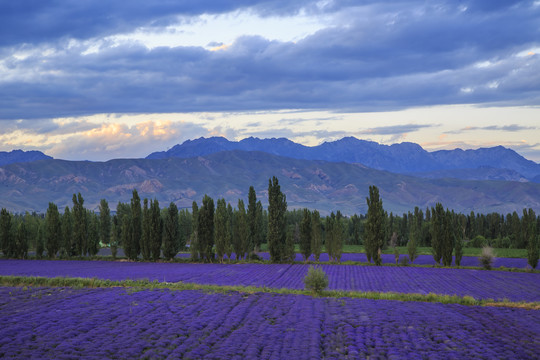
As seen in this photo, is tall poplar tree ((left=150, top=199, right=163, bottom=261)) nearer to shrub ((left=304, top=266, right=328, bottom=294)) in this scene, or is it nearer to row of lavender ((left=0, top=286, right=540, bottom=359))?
row of lavender ((left=0, top=286, right=540, bottom=359))

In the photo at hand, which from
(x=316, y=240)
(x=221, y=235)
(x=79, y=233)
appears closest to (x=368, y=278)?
(x=316, y=240)

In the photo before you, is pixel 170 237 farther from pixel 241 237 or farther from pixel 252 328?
pixel 252 328

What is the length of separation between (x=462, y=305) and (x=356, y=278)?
1860cm

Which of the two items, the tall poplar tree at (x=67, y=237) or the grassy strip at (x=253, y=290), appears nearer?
the grassy strip at (x=253, y=290)

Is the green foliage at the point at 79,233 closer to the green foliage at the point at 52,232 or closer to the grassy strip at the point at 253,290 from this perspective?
the green foliage at the point at 52,232

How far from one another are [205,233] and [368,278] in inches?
1173

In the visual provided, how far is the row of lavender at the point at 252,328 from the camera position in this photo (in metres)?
21.9

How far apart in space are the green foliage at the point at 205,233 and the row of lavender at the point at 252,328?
3853cm

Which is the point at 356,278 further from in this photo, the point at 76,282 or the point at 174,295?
the point at 76,282

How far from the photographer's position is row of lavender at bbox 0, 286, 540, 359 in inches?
864

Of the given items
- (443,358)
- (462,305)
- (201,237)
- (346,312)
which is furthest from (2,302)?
(201,237)

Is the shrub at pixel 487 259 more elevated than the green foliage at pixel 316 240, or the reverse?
the green foliage at pixel 316 240

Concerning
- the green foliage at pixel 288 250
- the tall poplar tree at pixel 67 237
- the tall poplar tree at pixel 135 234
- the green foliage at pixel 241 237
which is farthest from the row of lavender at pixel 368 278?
the tall poplar tree at pixel 67 237

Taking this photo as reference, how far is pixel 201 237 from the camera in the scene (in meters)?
73.9
